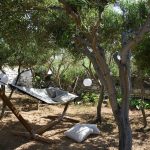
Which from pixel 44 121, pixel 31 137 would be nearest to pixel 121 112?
pixel 31 137

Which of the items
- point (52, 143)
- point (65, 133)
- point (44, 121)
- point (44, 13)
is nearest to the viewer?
point (44, 13)

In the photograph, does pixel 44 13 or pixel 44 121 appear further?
pixel 44 121

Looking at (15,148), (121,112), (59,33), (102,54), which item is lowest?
(15,148)

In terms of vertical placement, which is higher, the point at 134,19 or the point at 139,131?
the point at 134,19

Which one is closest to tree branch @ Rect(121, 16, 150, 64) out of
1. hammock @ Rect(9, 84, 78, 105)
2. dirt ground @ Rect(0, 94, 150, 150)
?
dirt ground @ Rect(0, 94, 150, 150)

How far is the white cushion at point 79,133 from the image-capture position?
788 cm

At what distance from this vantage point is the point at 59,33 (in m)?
7.52

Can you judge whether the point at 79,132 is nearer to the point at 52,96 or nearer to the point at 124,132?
the point at 52,96

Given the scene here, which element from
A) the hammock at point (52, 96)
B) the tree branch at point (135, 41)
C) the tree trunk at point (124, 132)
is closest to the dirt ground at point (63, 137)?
the hammock at point (52, 96)

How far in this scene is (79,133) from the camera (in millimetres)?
7988

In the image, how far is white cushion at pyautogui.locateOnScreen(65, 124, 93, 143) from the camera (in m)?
7.88

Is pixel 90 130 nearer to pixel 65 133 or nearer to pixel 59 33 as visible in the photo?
pixel 65 133

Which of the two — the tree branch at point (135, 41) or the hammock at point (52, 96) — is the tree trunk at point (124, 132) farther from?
the hammock at point (52, 96)

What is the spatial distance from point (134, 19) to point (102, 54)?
175 centimetres
